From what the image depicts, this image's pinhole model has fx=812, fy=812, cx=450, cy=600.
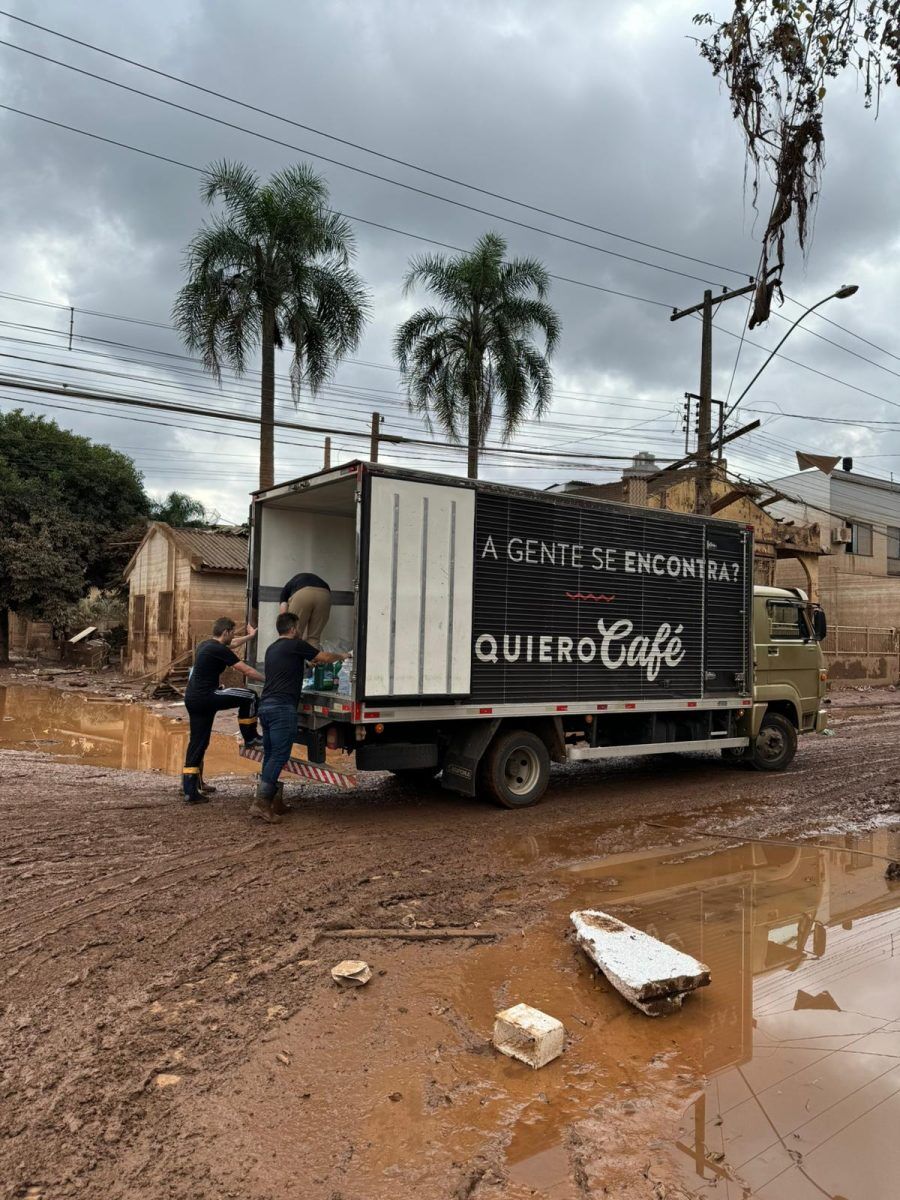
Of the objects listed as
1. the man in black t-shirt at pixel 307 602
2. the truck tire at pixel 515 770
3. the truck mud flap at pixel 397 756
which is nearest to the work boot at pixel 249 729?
the man in black t-shirt at pixel 307 602

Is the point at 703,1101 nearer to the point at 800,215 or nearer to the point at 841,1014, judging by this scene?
the point at 841,1014

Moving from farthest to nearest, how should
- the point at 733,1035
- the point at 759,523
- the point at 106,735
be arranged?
1. the point at 759,523
2. the point at 106,735
3. the point at 733,1035

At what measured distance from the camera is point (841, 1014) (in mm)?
4074

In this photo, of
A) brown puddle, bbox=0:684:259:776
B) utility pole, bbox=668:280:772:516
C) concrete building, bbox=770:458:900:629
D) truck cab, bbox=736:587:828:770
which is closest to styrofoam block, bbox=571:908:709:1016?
truck cab, bbox=736:587:828:770

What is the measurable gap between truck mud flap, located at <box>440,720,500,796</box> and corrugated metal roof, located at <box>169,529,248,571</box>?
15583mm

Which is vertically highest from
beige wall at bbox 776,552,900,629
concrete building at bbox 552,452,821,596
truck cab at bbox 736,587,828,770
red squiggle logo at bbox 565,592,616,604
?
concrete building at bbox 552,452,821,596

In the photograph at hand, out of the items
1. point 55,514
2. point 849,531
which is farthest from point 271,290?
point 849,531

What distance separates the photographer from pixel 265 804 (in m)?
7.18

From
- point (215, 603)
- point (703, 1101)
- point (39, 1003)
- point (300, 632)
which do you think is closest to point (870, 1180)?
point (703, 1101)

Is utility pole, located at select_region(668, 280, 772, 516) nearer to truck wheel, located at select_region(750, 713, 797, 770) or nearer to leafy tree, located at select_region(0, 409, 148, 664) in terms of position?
truck wheel, located at select_region(750, 713, 797, 770)

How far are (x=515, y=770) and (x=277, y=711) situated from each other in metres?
2.60

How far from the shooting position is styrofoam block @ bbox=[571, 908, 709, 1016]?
3.95m

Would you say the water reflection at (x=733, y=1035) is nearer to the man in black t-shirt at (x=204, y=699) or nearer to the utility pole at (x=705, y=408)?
the man in black t-shirt at (x=204, y=699)

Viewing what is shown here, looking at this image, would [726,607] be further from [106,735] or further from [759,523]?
[759,523]
